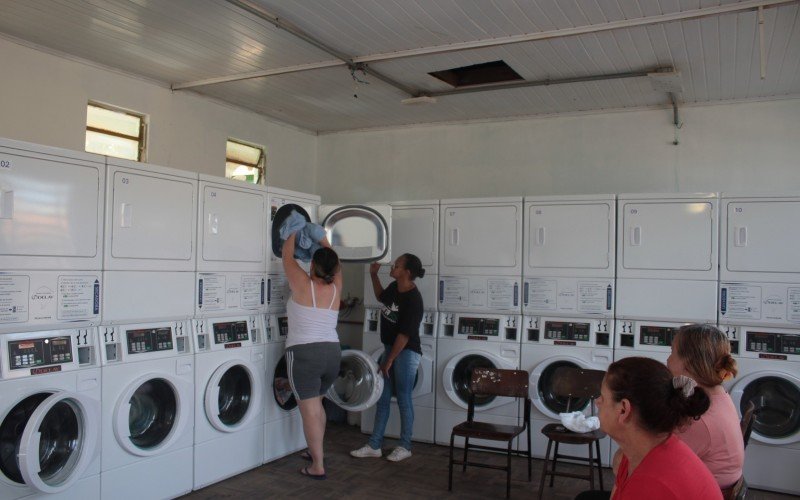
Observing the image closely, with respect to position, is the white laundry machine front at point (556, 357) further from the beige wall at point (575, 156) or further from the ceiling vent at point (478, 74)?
the ceiling vent at point (478, 74)

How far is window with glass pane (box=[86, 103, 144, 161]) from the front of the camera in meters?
5.72

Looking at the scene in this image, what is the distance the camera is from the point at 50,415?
3.64 metres

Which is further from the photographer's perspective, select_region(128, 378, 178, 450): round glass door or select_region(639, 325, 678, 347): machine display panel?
select_region(639, 325, 678, 347): machine display panel

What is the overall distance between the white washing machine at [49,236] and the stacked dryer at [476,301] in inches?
122

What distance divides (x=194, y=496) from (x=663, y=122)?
544 cm

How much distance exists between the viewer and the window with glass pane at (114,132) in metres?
5.72

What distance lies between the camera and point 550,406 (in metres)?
5.60

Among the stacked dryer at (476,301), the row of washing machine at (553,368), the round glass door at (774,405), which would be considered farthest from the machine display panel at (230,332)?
the round glass door at (774,405)

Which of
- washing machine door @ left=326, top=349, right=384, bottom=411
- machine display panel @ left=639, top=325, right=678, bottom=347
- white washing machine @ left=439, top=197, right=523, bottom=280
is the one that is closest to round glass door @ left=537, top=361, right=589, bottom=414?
machine display panel @ left=639, top=325, right=678, bottom=347

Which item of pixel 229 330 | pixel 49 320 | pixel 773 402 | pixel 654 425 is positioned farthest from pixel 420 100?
pixel 654 425

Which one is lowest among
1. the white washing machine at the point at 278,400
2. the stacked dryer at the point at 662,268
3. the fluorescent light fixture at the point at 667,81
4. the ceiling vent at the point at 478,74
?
the white washing machine at the point at 278,400

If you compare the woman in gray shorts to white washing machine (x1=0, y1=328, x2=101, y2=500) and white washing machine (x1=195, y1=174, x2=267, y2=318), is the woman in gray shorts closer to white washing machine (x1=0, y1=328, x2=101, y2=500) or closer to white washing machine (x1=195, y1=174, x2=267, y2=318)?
white washing machine (x1=195, y1=174, x2=267, y2=318)

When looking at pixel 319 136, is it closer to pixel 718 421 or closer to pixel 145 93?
pixel 145 93

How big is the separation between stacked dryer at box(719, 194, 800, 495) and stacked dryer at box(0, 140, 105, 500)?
4602mm
